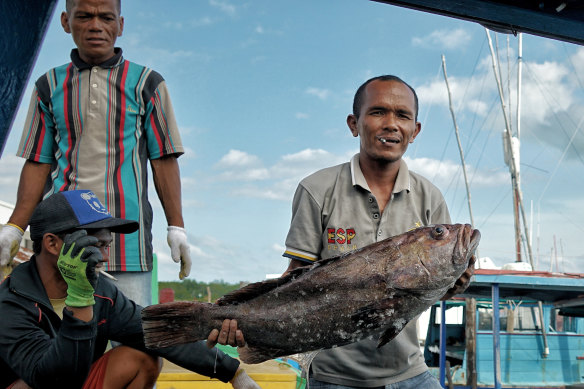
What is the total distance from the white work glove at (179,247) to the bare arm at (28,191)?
2.77 ft

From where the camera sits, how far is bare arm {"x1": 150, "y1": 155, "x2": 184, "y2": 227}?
3.85m

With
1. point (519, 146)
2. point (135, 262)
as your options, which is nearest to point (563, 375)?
point (519, 146)

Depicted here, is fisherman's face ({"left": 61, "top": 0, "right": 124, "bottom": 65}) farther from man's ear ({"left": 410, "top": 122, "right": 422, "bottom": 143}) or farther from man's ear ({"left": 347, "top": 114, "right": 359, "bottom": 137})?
man's ear ({"left": 410, "top": 122, "right": 422, "bottom": 143})

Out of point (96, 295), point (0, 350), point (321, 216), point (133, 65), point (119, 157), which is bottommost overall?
point (0, 350)

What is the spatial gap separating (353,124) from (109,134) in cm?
148

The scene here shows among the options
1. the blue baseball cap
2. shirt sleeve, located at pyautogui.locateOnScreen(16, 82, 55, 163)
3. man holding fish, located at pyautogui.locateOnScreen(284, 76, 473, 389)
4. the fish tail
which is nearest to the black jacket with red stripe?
the blue baseball cap

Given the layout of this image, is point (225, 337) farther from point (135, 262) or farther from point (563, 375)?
point (563, 375)

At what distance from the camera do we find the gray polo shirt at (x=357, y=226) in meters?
2.87

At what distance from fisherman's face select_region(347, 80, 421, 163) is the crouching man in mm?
1417

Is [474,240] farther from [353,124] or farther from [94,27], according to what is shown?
[94,27]

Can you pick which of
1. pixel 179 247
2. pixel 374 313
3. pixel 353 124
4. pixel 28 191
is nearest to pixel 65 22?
pixel 28 191

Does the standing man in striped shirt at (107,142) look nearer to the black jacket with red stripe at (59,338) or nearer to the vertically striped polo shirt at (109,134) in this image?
the vertically striped polo shirt at (109,134)

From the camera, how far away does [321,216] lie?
305 centimetres

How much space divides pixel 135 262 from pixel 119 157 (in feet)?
2.09
